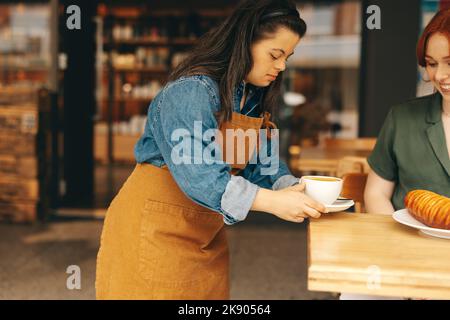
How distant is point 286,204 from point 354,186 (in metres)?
0.79

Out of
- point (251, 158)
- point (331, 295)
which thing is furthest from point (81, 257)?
point (251, 158)

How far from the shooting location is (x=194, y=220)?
157cm

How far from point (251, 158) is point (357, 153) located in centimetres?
181

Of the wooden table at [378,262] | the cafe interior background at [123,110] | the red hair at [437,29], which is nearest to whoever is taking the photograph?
the wooden table at [378,262]

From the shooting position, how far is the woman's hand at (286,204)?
1.37 metres

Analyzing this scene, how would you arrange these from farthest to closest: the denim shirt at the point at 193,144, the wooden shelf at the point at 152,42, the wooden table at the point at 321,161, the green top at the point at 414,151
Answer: the wooden shelf at the point at 152,42 < the wooden table at the point at 321,161 < the green top at the point at 414,151 < the denim shirt at the point at 193,144

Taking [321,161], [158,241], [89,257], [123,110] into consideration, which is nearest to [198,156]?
[158,241]

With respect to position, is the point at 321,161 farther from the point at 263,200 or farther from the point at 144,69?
the point at 144,69

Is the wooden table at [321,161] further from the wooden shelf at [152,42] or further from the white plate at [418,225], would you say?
the wooden shelf at [152,42]

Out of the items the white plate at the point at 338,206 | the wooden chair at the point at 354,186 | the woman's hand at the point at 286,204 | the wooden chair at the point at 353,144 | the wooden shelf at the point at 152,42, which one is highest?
the wooden shelf at the point at 152,42

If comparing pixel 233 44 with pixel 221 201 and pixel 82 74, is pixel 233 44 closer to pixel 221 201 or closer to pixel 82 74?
pixel 221 201

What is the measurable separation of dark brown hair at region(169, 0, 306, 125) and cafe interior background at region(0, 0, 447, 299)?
0.81m

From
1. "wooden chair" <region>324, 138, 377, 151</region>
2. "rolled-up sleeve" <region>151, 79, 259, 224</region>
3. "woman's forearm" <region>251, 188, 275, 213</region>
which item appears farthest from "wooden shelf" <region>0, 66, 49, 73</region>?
"woman's forearm" <region>251, 188, 275, 213</region>

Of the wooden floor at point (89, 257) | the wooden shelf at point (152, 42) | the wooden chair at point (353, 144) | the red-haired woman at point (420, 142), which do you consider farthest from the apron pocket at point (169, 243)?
the wooden shelf at point (152, 42)
